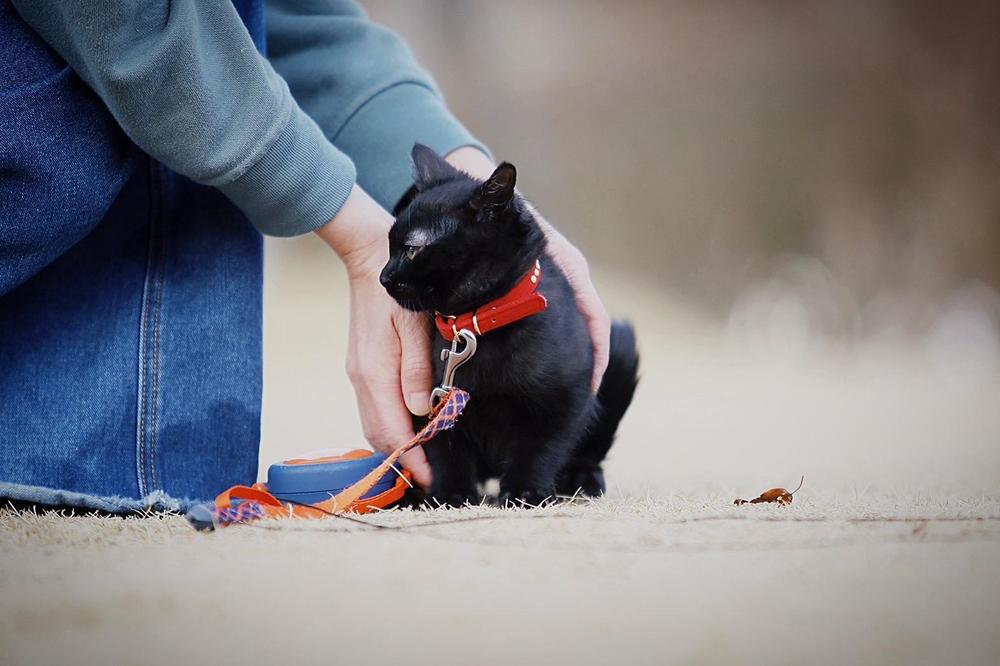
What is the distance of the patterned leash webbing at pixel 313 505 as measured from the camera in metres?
0.96

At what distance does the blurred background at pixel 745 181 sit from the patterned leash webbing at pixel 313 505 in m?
1.48

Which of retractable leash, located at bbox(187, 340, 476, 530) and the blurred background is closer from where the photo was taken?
retractable leash, located at bbox(187, 340, 476, 530)

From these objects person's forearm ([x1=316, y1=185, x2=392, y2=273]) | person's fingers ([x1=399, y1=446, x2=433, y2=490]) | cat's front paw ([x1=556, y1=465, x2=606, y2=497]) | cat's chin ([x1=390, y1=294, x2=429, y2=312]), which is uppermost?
person's forearm ([x1=316, y1=185, x2=392, y2=273])

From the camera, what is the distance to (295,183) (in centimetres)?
106

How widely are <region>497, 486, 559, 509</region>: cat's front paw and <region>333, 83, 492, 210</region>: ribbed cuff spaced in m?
0.51

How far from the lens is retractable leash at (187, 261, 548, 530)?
1.01m

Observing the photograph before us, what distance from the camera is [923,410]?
2121mm

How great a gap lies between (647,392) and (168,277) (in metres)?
1.92

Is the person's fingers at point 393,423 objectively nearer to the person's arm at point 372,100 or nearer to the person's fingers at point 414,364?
the person's fingers at point 414,364

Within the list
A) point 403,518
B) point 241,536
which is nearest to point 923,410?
point 403,518

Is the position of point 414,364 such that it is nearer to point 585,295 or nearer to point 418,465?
point 418,465

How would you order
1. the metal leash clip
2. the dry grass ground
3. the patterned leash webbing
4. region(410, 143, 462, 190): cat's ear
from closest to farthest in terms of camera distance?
the dry grass ground, the patterned leash webbing, the metal leash clip, region(410, 143, 462, 190): cat's ear

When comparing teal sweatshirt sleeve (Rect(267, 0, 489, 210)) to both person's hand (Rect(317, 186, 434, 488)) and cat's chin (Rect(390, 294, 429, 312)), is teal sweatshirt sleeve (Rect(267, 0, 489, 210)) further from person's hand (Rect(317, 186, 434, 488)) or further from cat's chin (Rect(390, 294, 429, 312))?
cat's chin (Rect(390, 294, 429, 312))

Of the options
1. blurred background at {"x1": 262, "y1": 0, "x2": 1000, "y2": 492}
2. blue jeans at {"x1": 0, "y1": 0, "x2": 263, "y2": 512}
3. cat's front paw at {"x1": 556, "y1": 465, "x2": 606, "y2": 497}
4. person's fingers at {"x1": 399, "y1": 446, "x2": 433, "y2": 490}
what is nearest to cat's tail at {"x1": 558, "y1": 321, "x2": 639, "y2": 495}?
cat's front paw at {"x1": 556, "y1": 465, "x2": 606, "y2": 497}
